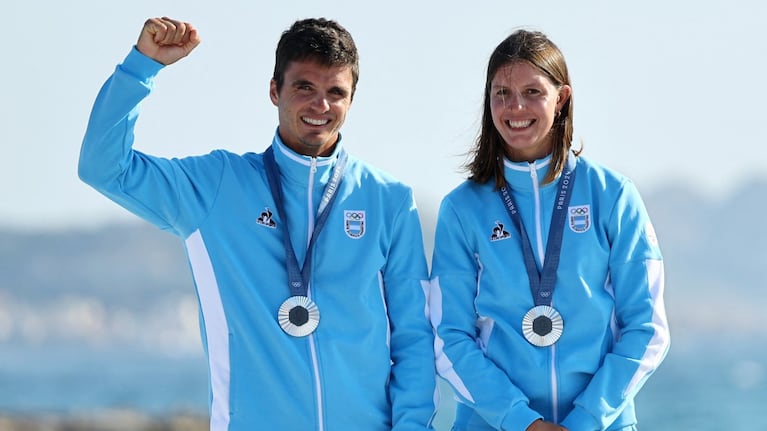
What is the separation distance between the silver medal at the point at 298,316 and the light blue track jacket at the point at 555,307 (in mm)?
532

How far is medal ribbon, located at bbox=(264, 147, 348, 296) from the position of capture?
552 cm

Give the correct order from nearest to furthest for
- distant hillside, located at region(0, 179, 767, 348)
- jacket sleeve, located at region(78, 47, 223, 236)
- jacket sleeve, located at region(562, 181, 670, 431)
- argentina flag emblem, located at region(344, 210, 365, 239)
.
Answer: jacket sleeve, located at region(78, 47, 223, 236) → jacket sleeve, located at region(562, 181, 670, 431) → argentina flag emblem, located at region(344, 210, 365, 239) → distant hillside, located at region(0, 179, 767, 348)

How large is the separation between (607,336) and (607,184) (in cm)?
65

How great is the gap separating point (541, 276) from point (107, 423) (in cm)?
2139

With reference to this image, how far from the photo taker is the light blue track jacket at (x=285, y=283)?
543 centimetres

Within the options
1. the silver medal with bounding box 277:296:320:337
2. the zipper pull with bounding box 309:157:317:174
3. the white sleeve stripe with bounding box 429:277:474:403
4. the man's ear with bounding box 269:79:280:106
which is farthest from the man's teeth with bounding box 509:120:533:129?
the silver medal with bounding box 277:296:320:337

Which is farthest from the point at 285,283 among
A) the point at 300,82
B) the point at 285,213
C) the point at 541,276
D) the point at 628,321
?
the point at 628,321

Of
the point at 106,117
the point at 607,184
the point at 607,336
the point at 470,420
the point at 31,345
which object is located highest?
the point at 106,117

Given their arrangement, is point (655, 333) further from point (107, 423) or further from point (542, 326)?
point (107, 423)

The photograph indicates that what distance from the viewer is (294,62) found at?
18.5 feet

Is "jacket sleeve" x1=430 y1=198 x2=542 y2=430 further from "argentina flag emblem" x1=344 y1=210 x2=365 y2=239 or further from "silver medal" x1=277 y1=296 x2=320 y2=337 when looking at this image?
"silver medal" x1=277 y1=296 x2=320 y2=337

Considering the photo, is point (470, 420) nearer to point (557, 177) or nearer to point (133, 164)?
point (557, 177)

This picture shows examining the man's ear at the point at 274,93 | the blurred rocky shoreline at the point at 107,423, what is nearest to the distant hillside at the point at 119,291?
the blurred rocky shoreline at the point at 107,423

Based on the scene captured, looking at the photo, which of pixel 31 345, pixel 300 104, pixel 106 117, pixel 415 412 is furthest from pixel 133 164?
pixel 31 345
